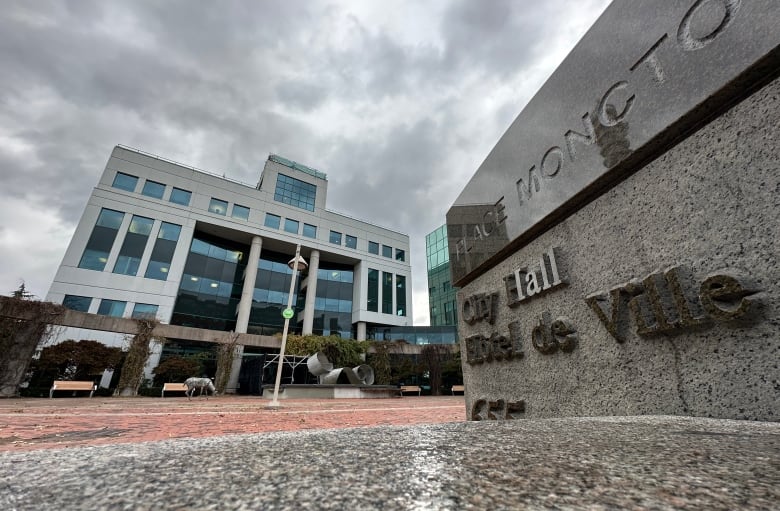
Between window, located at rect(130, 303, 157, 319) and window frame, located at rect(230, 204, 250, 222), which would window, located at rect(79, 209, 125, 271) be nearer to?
window, located at rect(130, 303, 157, 319)

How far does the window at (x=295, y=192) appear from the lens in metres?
36.4

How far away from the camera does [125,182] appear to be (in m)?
28.4

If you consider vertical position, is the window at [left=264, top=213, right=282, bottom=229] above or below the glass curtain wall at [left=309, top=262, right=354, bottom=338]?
above

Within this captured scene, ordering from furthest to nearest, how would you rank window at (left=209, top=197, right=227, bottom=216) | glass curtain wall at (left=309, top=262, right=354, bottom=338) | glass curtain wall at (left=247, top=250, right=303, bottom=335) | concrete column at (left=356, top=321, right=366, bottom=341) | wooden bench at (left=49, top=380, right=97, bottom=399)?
concrete column at (left=356, top=321, right=366, bottom=341)
glass curtain wall at (left=309, top=262, right=354, bottom=338)
window at (left=209, top=197, right=227, bottom=216)
glass curtain wall at (left=247, top=250, right=303, bottom=335)
wooden bench at (left=49, top=380, right=97, bottom=399)

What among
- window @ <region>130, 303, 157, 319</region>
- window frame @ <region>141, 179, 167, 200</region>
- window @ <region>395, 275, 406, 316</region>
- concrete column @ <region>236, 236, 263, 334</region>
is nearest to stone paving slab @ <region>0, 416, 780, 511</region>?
concrete column @ <region>236, 236, 263, 334</region>

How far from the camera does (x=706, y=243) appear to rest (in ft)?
6.42

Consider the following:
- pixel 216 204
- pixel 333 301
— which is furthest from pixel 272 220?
pixel 333 301

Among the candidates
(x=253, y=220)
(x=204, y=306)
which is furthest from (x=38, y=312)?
(x=253, y=220)

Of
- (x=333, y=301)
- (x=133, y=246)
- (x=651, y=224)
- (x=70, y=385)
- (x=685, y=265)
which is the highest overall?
(x=133, y=246)

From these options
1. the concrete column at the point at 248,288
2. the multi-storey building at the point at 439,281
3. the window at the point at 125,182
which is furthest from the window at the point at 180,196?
the multi-storey building at the point at 439,281

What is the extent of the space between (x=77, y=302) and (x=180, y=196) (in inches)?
450

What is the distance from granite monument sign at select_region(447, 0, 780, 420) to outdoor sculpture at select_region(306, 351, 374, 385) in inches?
680

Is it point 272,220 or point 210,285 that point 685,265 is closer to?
point 210,285

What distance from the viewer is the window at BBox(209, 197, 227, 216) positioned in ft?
103
